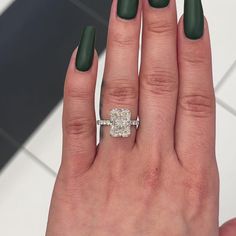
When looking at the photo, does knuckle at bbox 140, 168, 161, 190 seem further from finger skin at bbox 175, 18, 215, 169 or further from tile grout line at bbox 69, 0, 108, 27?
tile grout line at bbox 69, 0, 108, 27

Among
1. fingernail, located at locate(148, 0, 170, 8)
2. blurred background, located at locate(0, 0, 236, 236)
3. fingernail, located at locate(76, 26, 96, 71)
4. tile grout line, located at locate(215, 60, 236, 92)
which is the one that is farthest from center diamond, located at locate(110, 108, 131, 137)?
tile grout line, located at locate(215, 60, 236, 92)

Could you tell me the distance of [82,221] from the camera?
2.83ft

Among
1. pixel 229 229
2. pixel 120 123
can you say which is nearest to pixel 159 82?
pixel 120 123

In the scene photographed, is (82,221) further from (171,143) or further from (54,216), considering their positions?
(171,143)

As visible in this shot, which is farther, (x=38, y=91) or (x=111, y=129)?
(x=38, y=91)

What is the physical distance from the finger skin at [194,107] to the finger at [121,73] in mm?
90

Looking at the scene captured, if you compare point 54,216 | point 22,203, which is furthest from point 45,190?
point 54,216

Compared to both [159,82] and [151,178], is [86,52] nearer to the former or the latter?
[159,82]

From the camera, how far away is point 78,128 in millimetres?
896

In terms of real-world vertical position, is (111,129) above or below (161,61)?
below

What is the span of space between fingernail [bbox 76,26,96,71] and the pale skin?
0.01 m

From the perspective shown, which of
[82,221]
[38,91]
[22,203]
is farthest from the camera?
[38,91]

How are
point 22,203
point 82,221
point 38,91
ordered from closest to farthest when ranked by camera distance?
point 82,221 → point 22,203 → point 38,91

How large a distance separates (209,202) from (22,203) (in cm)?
69
